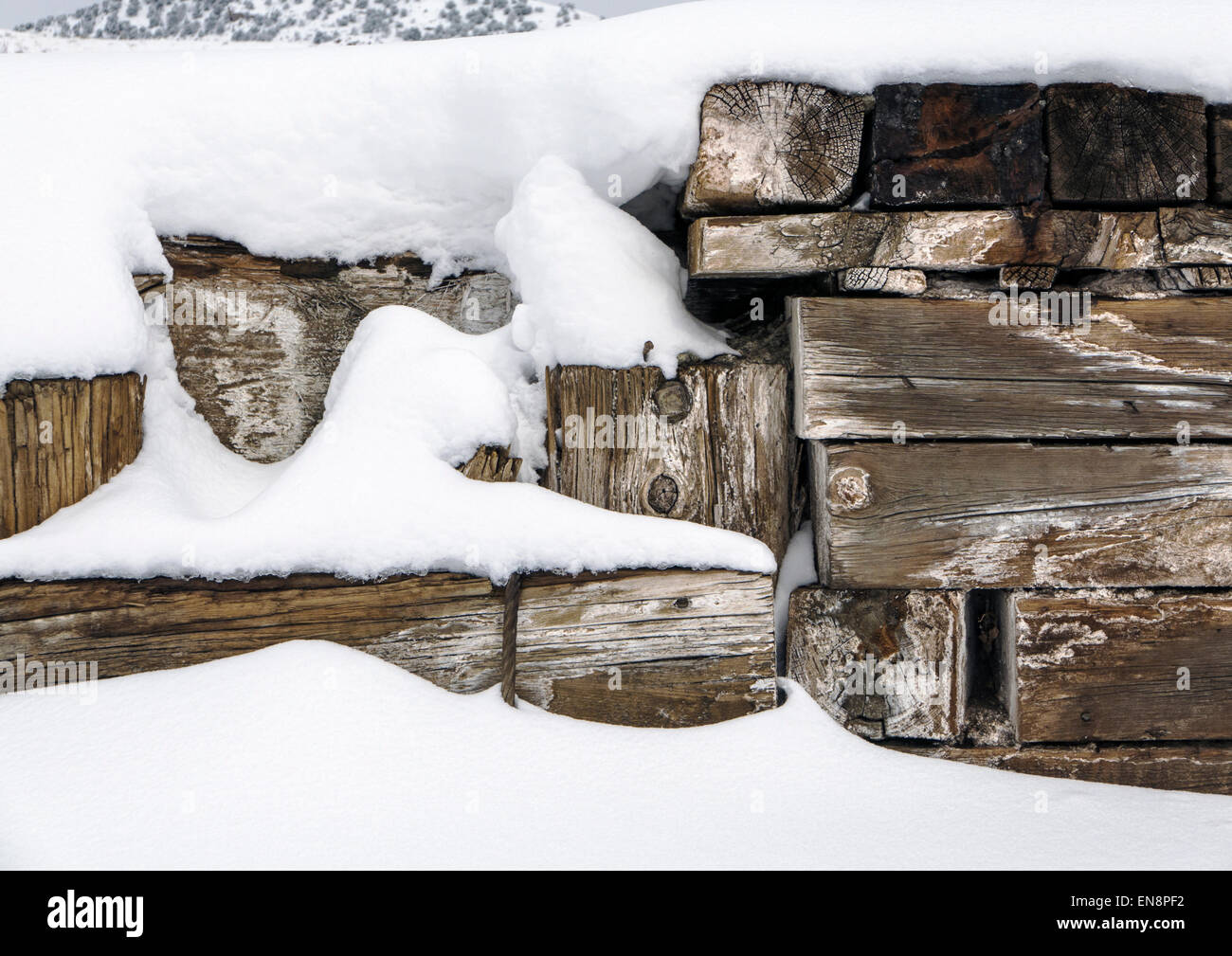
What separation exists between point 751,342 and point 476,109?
1.04 meters

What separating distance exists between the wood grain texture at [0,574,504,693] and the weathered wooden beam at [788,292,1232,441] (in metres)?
1.04

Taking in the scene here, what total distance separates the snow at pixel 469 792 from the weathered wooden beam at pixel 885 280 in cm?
112

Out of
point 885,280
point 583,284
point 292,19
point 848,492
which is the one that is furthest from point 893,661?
point 292,19

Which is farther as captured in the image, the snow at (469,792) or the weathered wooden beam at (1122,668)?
the weathered wooden beam at (1122,668)

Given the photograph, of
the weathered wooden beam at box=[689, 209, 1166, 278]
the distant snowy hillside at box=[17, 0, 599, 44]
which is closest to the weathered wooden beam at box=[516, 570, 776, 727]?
the weathered wooden beam at box=[689, 209, 1166, 278]

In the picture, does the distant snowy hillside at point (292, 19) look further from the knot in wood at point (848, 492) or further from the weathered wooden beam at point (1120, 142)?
the knot in wood at point (848, 492)

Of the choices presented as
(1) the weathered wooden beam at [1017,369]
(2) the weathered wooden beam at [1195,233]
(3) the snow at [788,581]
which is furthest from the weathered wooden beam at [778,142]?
(3) the snow at [788,581]

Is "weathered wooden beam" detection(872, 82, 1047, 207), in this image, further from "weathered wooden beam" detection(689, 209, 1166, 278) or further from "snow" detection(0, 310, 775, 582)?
"snow" detection(0, 310, 775, 582)

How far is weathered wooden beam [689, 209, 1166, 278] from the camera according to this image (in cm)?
222

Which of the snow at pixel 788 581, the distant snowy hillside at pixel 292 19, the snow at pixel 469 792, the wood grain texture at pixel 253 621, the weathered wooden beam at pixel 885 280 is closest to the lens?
the snow at pixel 469 792

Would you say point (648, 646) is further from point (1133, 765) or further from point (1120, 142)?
point (1120, 142)

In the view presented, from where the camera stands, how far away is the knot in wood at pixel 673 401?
2291mm

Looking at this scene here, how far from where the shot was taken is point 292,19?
3.80 m

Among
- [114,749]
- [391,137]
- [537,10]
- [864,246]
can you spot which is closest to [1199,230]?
[864,246]
